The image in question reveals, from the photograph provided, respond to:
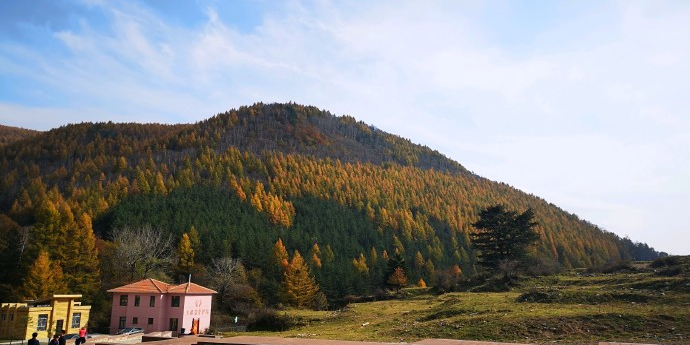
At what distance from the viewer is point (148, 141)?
173 m

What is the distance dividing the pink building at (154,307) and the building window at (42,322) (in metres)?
7.69

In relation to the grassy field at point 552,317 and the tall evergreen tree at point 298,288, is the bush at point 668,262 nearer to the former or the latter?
the grassy field at point 552,317

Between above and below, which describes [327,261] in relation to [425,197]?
below

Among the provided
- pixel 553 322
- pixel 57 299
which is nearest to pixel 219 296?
pixel 57 299

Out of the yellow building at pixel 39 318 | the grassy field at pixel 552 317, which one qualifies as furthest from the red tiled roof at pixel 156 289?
the grassy field at pixel 552 317

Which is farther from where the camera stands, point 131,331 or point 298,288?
point 298,288

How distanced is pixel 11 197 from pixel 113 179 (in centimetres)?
2210

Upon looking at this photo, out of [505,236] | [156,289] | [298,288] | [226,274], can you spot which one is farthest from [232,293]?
A: [505,236]

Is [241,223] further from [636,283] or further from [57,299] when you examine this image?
[636,283]

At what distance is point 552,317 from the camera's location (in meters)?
29.8

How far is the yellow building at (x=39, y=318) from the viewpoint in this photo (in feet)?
136

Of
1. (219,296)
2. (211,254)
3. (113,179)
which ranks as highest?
(113,179)

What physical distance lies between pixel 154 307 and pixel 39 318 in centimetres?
1020

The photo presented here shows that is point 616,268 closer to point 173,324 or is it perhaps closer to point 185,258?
point 173,324
